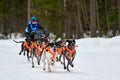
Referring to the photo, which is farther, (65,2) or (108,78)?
(65,2)

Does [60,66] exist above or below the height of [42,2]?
below

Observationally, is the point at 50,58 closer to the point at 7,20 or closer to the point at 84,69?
the point at 84,69

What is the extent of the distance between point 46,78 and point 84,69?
2.84 metres

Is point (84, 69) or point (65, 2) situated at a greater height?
point (65, 2)

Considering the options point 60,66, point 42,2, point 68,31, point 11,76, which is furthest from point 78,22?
point 11,76

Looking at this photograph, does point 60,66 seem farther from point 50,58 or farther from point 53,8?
point 53,8

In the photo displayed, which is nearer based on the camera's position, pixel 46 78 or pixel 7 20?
pixel 46 78

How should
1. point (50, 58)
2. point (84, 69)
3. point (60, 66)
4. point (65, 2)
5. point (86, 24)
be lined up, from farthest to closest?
point (86, 24) < point (65, 2) < point (60, 66) < point (84, 69) < point (50, 58)

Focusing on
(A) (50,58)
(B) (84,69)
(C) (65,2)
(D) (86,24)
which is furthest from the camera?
(D) (86,24)

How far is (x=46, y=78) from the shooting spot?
39.8 feet

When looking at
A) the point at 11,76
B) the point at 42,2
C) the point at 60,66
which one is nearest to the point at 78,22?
the point at 42,2

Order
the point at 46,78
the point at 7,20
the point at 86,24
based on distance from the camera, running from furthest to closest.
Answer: the point at 7,20 → the point at 86,24 → the point at 46,78

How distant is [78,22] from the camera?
1547 inches

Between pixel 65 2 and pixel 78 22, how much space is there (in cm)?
215
